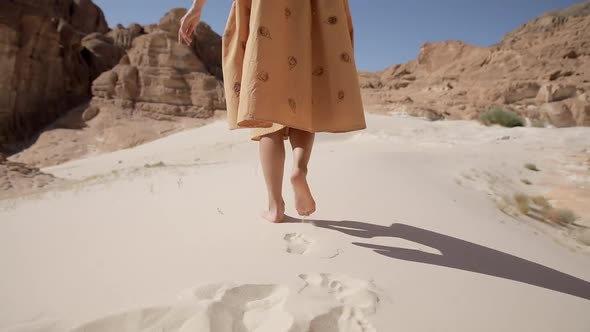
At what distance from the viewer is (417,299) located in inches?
39.7

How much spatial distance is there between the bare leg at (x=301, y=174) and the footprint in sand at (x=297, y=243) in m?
0.13

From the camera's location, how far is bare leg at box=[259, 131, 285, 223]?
1.63 meters

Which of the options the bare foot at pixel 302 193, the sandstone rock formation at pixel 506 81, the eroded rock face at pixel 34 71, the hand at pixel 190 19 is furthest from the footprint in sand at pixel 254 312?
the eroded rock face at pixel 34 71

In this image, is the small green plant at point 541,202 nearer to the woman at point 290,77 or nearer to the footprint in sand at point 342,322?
the woman at point 290,77

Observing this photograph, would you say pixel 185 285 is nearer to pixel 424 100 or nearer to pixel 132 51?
pixel 424 100

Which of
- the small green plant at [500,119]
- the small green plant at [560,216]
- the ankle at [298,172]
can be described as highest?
the small green plant at [500,119]

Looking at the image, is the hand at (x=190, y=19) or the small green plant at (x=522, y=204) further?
the small green plant at (x=522, y=204)

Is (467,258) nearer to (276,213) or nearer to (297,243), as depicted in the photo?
(297,243)

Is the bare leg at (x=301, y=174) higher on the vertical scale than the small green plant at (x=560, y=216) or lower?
higher

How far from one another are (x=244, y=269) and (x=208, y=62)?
67.5 feet

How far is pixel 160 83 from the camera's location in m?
15.2

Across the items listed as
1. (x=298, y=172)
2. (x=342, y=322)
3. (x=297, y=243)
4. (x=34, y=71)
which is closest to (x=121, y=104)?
(x=34, y=71)

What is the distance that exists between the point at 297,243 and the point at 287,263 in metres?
0.25

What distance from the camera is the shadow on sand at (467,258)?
1219 millimetres
